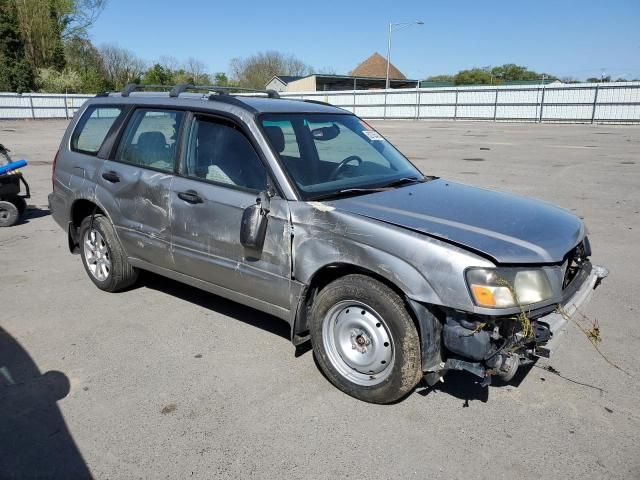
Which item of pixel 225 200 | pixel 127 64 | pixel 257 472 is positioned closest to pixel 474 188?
pixel 225 200

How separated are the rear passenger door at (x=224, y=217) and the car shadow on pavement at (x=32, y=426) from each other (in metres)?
1.27

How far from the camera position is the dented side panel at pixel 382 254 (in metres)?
2.83

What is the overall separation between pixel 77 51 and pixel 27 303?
2259 inches

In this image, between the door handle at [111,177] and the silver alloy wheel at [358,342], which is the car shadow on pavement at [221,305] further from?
the door handle at [111,177]

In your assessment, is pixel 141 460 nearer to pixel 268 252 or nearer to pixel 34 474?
pixel 34 474

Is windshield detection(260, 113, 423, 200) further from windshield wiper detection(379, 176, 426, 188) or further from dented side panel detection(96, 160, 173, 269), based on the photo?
dented side panel detection(96, 160, 173, 269)

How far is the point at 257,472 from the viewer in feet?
8.93

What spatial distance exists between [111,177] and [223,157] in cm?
135

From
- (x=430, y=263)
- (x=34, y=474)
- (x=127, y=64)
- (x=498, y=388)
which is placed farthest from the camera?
(x=127, y=64)

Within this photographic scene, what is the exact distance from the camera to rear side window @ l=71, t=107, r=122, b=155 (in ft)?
16.4

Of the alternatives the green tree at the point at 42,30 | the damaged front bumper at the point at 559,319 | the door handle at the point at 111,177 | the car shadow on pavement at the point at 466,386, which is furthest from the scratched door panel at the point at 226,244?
the green tree at the point at 42,30

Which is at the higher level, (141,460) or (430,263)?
(430,263)

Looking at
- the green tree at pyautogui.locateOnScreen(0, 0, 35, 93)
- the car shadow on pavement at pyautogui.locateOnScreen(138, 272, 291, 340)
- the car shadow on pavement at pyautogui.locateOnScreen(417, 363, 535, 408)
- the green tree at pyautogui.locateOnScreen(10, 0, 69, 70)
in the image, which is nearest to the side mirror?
the car shadow on pavement at pyautogui.locateOnScreen(138, 272, 291, 340)

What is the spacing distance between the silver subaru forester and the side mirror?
1cm
